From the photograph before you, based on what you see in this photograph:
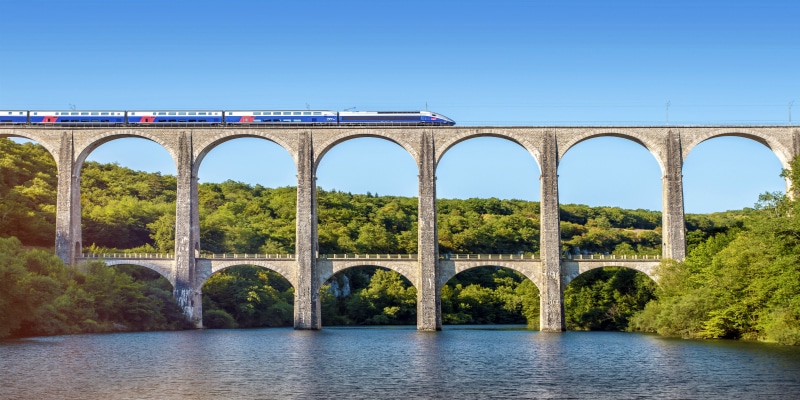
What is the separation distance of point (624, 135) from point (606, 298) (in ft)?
38.4

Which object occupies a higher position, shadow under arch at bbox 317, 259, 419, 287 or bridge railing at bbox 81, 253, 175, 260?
bridge railing at bbox 81, 253, 175, 260

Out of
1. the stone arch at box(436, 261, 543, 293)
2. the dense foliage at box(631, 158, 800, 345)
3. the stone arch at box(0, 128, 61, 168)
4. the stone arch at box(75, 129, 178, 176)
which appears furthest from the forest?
the stone arch at box(75, 129, 178, 176)

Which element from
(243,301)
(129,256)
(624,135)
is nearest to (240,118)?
(129,256)

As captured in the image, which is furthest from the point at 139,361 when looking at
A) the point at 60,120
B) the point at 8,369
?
the point at 60,120

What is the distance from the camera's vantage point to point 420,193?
220 feet

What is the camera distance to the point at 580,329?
69.9m

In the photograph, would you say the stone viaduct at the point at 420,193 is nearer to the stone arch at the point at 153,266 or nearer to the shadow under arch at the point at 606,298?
the stone arch at the point at 153,266

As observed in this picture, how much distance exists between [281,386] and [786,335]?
25134mm

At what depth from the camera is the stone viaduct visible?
2606 inches

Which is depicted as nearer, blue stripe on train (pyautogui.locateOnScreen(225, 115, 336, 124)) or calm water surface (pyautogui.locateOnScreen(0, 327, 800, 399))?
calm water surface (pyautogui.locateOnScreen(0, 327, 800, 399))

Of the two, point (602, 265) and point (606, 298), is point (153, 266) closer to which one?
point (602, 265)

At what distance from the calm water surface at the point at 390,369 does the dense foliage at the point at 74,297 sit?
2.42 m

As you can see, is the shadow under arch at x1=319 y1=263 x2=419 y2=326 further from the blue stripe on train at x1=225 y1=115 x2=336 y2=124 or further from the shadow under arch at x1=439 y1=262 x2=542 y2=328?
the blue stripe on train at x1=225 y1=115 x2=336 y2=124

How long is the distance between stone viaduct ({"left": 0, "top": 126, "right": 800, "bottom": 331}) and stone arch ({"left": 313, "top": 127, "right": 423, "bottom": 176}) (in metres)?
0.07
